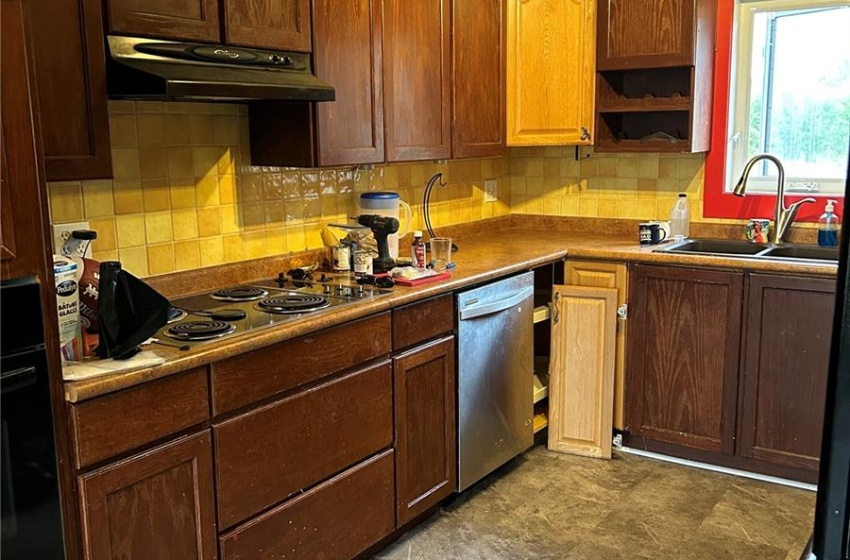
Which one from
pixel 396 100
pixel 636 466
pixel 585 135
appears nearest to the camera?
pixel 396 100

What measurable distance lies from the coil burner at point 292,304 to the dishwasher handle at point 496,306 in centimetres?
60

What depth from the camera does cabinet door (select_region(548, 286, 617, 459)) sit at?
132 inches

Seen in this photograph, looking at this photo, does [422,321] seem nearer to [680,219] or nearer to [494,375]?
[494,375]

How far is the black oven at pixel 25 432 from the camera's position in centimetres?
152

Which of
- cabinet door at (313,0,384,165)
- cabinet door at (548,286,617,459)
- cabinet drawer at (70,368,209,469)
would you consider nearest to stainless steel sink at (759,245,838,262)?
cabinet door at (548,286,617,459)

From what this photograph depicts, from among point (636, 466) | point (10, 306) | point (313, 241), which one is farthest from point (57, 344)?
point (636, 466)

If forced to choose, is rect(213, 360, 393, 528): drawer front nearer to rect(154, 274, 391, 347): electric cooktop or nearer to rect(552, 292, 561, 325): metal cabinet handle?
rect(154, 274, 391, 347): electric cooktop

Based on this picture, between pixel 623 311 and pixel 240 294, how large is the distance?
1.63 m

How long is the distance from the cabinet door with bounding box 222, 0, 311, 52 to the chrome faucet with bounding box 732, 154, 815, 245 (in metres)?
1.96

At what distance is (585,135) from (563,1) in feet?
1.96

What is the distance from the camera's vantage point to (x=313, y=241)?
3.10m

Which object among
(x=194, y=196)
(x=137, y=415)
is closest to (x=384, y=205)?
(x=194, y=196)

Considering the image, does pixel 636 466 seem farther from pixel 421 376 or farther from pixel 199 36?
pixel 199 36

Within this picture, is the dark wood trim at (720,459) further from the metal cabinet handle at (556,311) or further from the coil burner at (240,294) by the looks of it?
the coil burner at (240,294)
